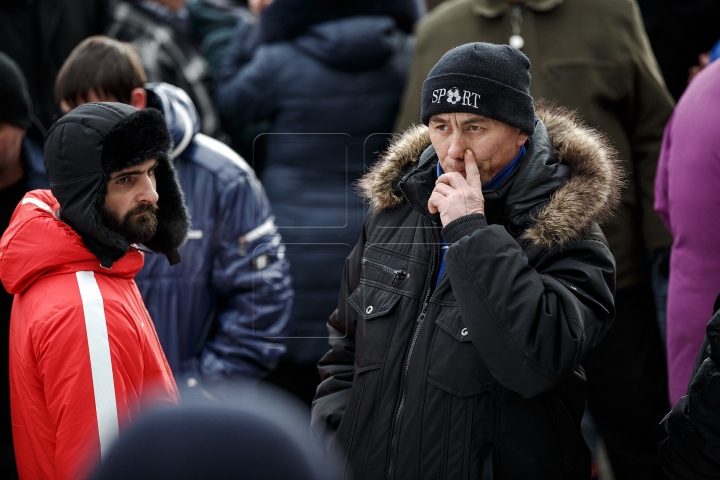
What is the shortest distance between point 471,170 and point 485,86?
0.75ft

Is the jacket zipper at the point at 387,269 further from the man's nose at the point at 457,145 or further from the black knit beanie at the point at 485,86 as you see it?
the black knit beanie at the point at 485,86

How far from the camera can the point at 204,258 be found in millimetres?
3574

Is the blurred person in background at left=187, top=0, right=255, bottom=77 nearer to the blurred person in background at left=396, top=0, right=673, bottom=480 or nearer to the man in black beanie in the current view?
the blurred person in background at left=396, top=0, right=673, bottom=480

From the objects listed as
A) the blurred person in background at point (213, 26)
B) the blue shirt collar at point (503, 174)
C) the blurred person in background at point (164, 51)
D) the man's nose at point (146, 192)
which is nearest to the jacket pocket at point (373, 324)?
the blue shirt collar at point (503, 174)

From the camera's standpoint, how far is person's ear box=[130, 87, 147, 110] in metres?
3.51

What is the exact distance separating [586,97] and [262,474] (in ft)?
8.87

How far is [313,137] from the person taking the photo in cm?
427

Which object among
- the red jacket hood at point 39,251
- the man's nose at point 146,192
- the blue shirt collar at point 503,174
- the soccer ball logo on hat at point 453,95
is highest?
the soccer ball logo on hat at point 453,95

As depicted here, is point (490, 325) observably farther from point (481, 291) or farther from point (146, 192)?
point (146, 192)

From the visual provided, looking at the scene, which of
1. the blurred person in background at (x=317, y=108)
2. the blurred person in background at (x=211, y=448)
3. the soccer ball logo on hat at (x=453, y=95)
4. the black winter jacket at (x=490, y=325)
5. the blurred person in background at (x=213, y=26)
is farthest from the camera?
the blurred person in background at (x=213, y=26)

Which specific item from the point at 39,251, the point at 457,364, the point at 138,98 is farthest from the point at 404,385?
the point at 138,98

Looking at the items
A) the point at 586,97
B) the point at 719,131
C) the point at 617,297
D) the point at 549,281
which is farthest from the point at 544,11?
the point at 549,281

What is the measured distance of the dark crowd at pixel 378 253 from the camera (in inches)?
88.8

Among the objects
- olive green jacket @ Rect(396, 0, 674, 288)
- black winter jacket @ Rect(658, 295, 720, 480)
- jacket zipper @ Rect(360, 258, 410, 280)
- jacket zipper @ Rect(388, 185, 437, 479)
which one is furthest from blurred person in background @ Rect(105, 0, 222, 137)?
black winter jacket @ Rect(658, 295, 720, 480)
